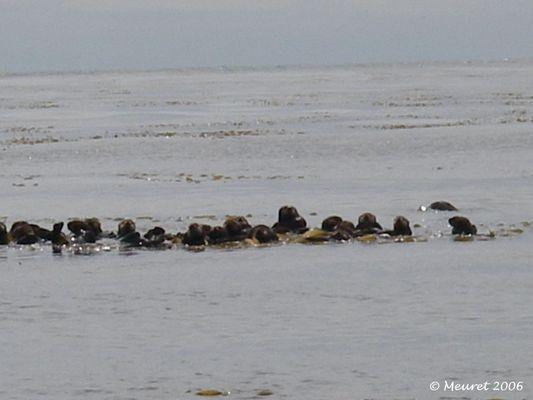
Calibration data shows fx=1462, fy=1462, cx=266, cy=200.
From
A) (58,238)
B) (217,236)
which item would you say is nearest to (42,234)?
(58,238)

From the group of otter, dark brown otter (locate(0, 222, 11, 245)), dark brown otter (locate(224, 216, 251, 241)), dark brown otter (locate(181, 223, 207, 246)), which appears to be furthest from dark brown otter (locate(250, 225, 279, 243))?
dark brown otter (locate(0, 222, 11, 245))

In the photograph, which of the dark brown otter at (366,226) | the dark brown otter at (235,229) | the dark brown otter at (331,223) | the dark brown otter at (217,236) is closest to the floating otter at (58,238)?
the dark brown otter at (217,236)

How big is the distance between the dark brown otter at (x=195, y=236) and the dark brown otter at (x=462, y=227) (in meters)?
4.07

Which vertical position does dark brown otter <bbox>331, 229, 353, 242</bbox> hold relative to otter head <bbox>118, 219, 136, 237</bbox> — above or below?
below

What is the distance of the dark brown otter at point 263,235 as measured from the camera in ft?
74.9

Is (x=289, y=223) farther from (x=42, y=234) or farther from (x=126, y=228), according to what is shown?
(x=42, y=234)

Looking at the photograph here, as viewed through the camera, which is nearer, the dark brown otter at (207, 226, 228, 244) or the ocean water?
the ocean water

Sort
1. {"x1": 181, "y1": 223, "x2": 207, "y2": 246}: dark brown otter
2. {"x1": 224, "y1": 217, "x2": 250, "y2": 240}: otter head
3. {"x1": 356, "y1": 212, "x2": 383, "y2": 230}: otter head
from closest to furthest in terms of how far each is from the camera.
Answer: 1. {"x1": 181, "y1": 223, "x2": 207, "y2": 246}: dark brown otter
2. {"x1": 224, "y1": 217, "x2": 250, "y2": 240}: otter head
3. {"x1": 356, "y1": 212, "x2": 383, "y2": 230}: otter head

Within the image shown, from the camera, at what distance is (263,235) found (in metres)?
22.8

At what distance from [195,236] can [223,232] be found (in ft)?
1.53

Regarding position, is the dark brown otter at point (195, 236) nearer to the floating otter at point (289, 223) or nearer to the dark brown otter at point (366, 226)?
the floating otter at point (289, 223)

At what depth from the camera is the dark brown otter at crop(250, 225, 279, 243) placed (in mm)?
22828

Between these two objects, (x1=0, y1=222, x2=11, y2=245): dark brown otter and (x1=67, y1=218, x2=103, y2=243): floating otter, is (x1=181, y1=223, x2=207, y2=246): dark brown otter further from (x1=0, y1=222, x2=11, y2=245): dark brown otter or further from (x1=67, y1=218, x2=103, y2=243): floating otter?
(x1=0, y1=222, x2=11, y2=245): dark brown otter

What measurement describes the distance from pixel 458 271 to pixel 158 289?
4.12 meters
